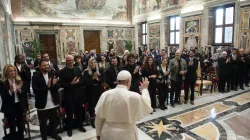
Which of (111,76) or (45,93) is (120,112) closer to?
(45,93)

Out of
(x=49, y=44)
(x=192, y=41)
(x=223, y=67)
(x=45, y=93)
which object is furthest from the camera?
(x=49, y=44)

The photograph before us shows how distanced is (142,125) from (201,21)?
9097 mm

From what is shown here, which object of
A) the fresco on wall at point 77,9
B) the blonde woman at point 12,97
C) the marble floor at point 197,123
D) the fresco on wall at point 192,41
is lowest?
the marble floor at point 197,123

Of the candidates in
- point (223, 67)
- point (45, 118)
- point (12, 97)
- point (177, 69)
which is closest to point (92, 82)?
point (45, 118)

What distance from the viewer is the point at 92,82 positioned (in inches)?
171

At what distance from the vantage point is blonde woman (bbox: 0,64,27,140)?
11.1ft

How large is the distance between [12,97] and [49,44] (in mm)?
13808

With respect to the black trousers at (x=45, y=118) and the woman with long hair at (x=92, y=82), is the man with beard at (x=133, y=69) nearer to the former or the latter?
the woman with long hair at (x=92, y=82)

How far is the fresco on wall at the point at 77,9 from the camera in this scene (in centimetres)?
1504

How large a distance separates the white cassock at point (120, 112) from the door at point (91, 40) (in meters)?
15.9

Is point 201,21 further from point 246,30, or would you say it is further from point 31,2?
point 31,2

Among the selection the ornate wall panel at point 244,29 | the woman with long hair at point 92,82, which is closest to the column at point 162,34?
the ornate wall panel at point 244,29

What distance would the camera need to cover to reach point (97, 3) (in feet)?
56.5

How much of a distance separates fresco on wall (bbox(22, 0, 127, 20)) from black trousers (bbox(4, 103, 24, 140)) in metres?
13.9
